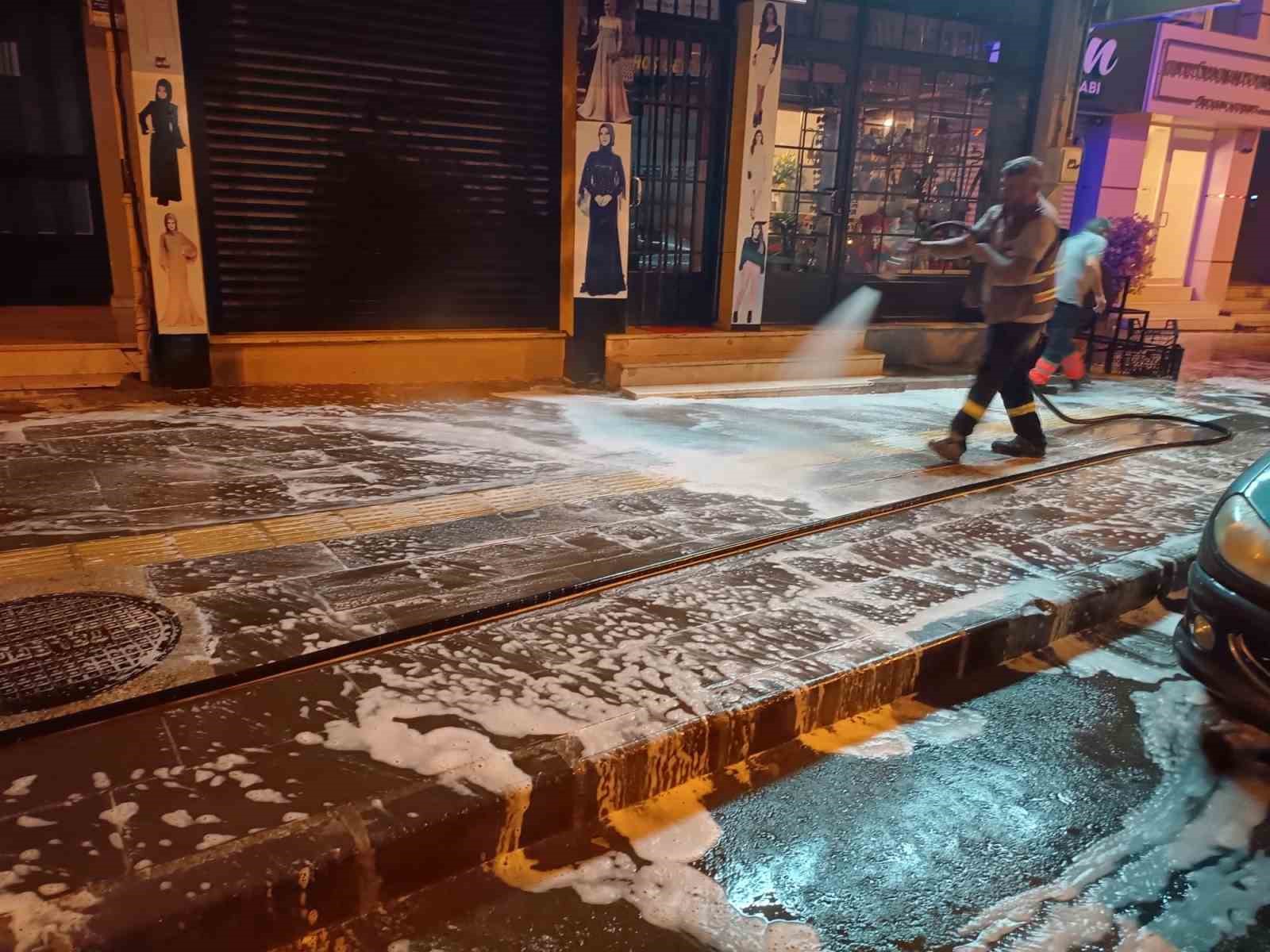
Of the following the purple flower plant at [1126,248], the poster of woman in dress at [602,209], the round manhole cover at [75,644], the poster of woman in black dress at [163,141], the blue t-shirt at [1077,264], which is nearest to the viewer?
the round manhole cover at [75,644]

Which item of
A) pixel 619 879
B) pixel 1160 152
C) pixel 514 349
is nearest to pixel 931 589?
pixel 619 879


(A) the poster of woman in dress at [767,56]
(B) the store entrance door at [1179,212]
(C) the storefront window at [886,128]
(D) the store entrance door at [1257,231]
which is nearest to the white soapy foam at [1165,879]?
(A) the poster of woman in dress at [767,56]

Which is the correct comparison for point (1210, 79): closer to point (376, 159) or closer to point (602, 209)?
point (602, 209)

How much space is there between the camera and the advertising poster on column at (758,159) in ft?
30.1

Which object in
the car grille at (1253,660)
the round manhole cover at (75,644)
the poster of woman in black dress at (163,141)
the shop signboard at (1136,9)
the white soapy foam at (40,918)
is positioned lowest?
the white soapy foam at (40,918)

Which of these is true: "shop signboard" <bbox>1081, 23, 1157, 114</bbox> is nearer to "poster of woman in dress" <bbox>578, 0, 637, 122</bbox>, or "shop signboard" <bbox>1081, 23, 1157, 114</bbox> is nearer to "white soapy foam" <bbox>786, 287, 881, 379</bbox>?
"white soapy foam" <bbox>786, 287, 881, 379</bbox>

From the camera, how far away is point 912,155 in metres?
11.0

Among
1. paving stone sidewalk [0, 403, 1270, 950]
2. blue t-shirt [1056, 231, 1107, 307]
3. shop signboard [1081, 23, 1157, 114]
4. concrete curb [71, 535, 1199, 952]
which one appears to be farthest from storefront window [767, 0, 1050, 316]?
concrete curb [71, 535, 1199, 952]

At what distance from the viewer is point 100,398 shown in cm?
720

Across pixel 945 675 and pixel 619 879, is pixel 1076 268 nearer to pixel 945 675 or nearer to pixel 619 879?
pixel 945 675

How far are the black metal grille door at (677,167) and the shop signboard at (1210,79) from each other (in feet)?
25.0

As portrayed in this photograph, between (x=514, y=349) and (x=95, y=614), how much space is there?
5.64 meters

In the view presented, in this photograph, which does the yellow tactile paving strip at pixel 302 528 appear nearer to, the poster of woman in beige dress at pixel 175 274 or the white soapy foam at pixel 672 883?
the white soapy foam at pixel 672 883

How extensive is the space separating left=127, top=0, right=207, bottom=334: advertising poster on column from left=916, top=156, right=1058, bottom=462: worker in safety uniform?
572 cm
